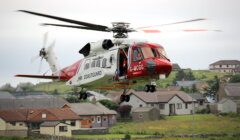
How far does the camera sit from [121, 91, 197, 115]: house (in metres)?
127

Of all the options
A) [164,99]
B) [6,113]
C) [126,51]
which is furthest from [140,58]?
[164,99]

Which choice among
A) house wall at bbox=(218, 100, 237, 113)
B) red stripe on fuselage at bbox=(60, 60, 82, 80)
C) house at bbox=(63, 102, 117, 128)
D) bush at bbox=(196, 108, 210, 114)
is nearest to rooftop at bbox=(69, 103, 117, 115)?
house at bbox=(63, 102, 117, 128)

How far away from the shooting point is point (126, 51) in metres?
33.9

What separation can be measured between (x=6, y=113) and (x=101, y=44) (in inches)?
2573

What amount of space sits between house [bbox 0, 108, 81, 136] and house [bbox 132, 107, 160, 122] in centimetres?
1646

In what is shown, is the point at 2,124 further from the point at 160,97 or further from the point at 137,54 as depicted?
the point at 137,54

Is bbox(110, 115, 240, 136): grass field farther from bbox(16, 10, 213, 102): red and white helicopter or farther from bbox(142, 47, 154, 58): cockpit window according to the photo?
bbox(142, 47, 154, 58): cockpit window

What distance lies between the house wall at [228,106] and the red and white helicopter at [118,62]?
90963 mm

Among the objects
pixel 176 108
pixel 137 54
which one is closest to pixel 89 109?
pixel 176 108

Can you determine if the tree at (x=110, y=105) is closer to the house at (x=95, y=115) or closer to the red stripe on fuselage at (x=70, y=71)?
the house at (x=95, y=115)

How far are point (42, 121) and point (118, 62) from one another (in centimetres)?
6565

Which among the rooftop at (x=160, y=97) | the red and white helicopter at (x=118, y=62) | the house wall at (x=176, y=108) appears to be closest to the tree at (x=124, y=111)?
the house wall at (x=176, y=108)

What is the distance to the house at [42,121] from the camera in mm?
A: 90438

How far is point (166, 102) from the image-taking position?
127m
